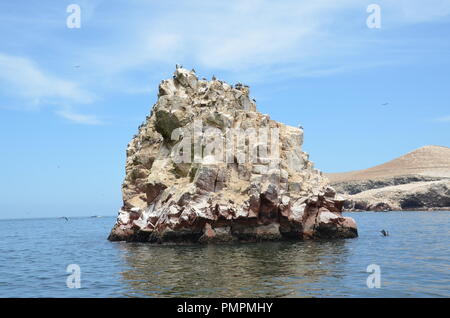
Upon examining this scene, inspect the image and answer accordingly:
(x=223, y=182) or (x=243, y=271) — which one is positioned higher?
(x=223, y=182)

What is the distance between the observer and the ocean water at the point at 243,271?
24578mm

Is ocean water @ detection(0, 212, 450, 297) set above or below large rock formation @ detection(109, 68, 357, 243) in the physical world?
below

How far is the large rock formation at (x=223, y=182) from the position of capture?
48.5 meters

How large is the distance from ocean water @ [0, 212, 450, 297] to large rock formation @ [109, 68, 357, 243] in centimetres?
325

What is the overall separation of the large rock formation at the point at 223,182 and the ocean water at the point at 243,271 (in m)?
Result: 3.25

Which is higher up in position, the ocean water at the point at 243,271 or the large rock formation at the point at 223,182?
the large rock formation at the point at 223,182

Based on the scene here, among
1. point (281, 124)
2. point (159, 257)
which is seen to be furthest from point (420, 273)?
point (281, 124)

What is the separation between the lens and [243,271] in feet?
100

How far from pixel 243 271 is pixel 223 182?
20.4m

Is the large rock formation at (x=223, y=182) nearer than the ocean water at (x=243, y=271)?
No

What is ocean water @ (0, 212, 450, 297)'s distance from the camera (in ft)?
80.6

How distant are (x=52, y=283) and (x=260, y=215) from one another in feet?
81.5
